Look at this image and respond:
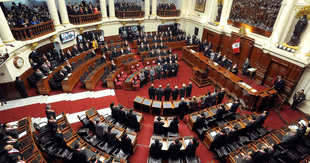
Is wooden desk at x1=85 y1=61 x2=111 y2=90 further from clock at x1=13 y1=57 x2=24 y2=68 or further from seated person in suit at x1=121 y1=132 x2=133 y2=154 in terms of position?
seated person in suit at x1=121 y1=132 x2=133 y2=154

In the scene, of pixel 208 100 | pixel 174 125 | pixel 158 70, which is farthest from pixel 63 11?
pixel 208 100

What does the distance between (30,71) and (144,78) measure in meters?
8.11

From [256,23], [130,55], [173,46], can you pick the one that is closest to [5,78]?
[130,55]

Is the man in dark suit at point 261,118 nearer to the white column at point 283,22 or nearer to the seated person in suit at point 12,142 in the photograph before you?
the white column at point 283,22

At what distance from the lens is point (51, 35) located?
12.3 metres

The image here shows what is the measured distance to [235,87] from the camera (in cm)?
1109

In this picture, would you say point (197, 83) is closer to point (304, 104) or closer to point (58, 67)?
point (304, 104)

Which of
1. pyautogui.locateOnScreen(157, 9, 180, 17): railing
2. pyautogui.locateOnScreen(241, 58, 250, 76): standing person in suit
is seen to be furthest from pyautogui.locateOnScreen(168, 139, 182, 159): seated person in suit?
pyautogui.locateOnScreen(157, 9, 180, 17): railing

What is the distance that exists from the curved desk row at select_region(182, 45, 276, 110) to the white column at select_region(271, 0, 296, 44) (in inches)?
155

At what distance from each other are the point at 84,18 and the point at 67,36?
278 cm

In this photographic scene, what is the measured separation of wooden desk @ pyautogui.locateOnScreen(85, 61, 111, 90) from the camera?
11.4 metres

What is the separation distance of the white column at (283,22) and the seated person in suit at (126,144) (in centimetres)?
1245

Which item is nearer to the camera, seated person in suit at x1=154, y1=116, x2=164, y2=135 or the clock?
seated person in suit at x1=154, y1=116, x2=164, y2=135

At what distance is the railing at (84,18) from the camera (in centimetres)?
1517
